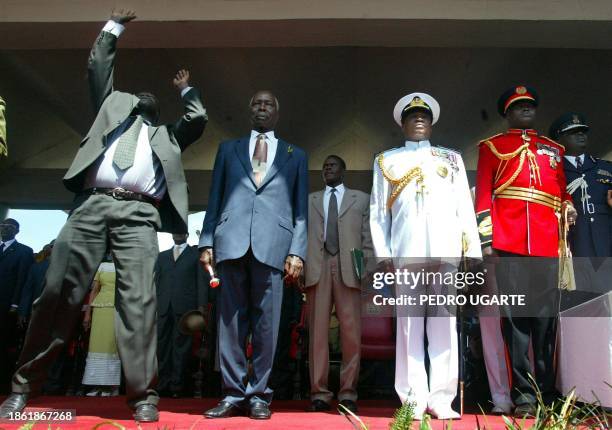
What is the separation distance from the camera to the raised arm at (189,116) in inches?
135

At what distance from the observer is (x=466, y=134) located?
868 cm

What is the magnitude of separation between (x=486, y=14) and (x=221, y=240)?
326cm

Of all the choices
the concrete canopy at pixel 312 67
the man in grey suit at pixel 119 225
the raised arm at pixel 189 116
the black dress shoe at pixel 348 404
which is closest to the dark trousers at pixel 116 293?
the man in grey suit at pixel 119 225

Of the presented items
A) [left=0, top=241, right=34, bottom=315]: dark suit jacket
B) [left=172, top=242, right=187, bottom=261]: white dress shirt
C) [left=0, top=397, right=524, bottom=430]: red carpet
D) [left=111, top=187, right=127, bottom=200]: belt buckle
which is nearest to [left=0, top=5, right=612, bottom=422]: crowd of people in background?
[left=111, top=187, right=127, bottom=200]: belt buckle

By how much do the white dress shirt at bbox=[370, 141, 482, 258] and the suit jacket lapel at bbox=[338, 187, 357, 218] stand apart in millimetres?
747

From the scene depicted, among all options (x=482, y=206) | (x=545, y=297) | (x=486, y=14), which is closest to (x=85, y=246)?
(x=482, y=206)

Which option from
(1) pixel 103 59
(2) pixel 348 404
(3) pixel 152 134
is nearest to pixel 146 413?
(2) pixel 348 404

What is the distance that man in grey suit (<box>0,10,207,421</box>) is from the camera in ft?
9.84

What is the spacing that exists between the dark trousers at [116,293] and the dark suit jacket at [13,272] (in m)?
3.57

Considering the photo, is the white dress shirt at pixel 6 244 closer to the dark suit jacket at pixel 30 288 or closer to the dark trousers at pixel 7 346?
the dark suit jacket at pixel 30 288

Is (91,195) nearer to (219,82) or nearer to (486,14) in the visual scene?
(486,14)

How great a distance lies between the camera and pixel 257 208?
3.37 meters

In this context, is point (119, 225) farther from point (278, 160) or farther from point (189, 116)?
point (278, 160)

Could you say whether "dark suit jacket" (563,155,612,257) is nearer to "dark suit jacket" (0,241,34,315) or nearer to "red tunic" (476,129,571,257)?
"red tunic" (476,129,571,257)
